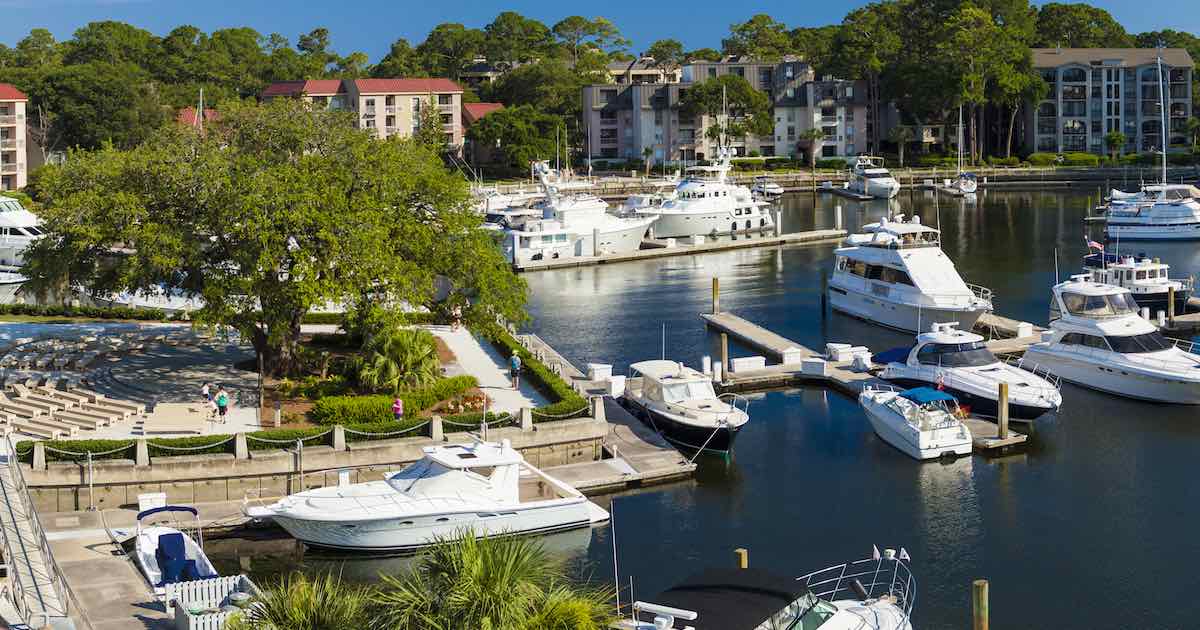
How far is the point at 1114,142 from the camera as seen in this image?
142 meters

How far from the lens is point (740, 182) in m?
138

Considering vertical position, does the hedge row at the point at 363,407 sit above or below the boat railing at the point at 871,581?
above

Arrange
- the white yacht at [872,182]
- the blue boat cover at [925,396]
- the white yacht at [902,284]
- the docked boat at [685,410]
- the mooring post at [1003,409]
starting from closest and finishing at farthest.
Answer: the docked boat at [685,410]
the mooring post at [1003,409]
the blue boat cover at [925,396]
the white yacht at [902,284]
the white yacht at [872,182]

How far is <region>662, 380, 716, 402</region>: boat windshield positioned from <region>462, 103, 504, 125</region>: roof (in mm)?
109979

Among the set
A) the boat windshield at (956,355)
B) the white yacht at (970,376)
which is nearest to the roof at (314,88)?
the white yacht at (970,376)

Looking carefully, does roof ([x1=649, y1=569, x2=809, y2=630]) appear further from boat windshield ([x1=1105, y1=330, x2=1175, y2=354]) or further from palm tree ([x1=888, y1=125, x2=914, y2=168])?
palm tree ([x1=888, y1=125, x2=914, y2=168])

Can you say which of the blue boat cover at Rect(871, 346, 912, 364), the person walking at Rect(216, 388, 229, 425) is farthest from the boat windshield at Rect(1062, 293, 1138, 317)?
the person walking at Rect(216, 388, 229, 425)

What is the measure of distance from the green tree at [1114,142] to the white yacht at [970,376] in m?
103

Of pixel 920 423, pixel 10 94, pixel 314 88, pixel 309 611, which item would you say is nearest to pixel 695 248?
pixel 920 423

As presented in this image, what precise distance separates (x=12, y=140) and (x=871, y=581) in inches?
4056

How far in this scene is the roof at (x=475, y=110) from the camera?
5940 inches

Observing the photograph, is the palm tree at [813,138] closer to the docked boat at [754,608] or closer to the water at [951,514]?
the water at [951,514]

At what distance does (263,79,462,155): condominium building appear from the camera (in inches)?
5659

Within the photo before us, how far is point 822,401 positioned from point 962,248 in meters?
46.6
